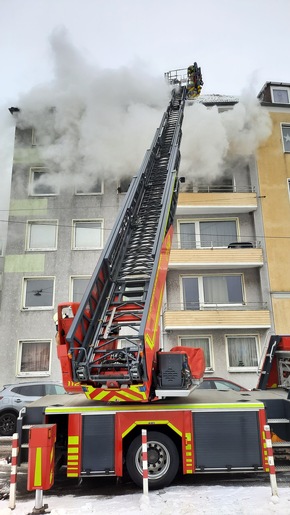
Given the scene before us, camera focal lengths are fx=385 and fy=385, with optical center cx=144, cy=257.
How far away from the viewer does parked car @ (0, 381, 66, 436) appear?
1105 centimetres

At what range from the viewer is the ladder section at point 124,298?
544cm

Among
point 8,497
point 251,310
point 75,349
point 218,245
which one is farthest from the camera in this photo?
point 218,245

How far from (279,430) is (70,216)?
47.2 ft

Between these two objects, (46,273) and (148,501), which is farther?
(46,273)

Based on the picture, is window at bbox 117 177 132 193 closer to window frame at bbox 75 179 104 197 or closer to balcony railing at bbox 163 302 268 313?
window frame at bbox 75 179 104 197

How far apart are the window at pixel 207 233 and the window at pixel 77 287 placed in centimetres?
497

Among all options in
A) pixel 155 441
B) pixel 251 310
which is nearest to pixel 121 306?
pixel 155 441

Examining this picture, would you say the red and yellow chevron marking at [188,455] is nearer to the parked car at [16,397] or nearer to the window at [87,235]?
the parked car at [16,397]

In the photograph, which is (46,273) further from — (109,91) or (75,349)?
(75,349)

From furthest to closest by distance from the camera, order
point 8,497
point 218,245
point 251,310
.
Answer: point 218,245 → point 251,310 → point 8,497

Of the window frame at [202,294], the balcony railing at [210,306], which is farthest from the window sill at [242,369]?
the window frame at [202,294]

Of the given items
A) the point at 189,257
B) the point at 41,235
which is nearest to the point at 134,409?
the point at 189,257

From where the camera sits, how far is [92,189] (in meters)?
19.5

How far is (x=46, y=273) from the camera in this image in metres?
18.0
